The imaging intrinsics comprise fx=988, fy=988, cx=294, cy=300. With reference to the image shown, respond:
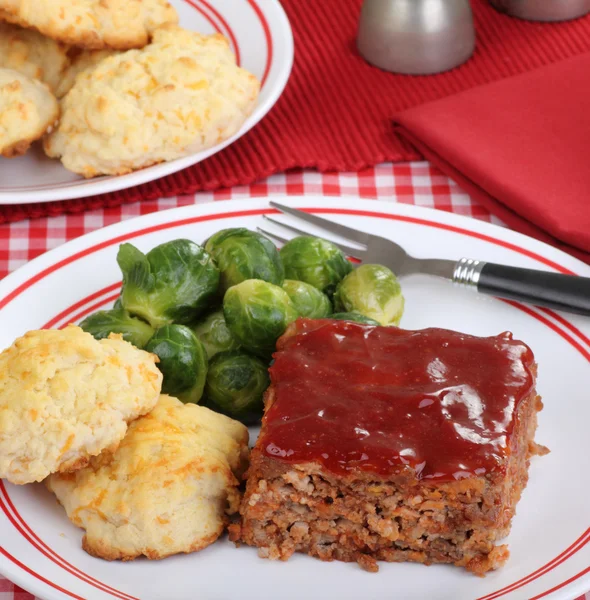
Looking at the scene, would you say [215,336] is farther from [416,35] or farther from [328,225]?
[416,35]

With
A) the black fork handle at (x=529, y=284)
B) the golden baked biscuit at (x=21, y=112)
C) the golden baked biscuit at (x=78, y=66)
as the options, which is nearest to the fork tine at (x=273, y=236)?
the black fork handle at (x=529, y=284)

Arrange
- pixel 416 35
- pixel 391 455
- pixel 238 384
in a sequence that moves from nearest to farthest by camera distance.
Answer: pixel 391 455 → pixel 238 384 → pixel 416 35

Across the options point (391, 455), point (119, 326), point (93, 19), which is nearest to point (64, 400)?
point (119, 326)

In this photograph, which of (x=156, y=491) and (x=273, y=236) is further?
(x=273, y=236)

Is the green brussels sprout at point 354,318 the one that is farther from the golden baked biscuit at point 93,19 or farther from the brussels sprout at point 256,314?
the golden baked biscuit at point 93,19

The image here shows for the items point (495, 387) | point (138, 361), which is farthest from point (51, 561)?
point (495, 387)

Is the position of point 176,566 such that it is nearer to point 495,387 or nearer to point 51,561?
point 51,561
